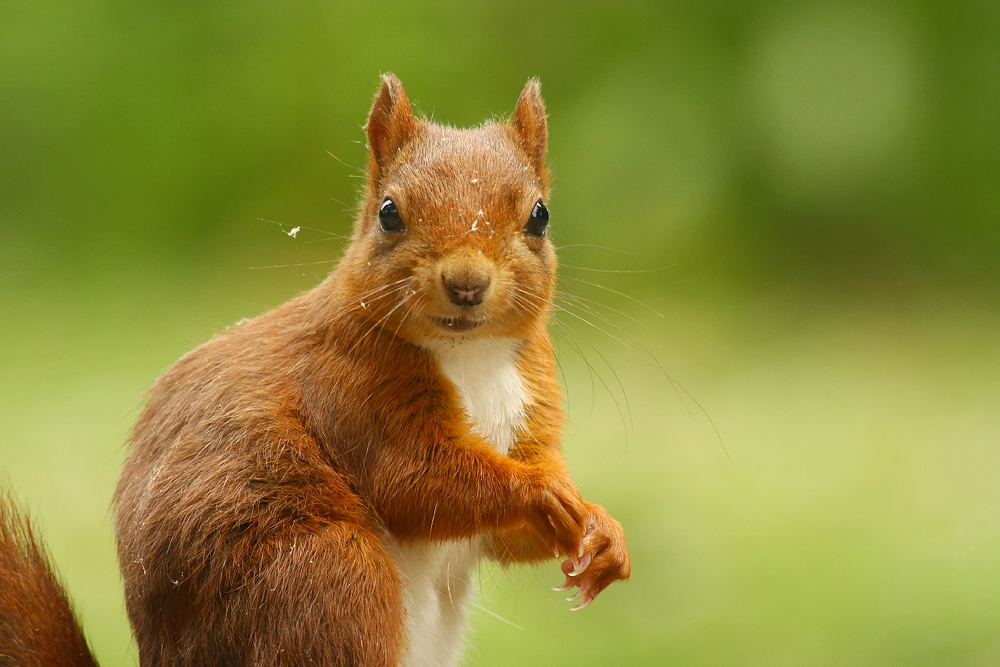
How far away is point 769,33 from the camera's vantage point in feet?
12.1

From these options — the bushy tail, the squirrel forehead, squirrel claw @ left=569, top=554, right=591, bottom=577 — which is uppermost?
the squirrel forehead

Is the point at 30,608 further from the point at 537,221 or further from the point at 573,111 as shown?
the point at 573,111

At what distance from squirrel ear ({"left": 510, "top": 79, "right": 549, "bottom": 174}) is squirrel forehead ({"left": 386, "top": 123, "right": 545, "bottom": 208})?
3 centimetres

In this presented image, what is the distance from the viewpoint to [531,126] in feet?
5.66

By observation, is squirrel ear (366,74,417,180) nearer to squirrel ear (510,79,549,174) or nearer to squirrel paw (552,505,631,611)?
squirrel ear (510,79,549,174)

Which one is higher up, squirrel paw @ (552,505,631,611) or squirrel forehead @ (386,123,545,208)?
squirrel forehead @ (386,123,545,208)

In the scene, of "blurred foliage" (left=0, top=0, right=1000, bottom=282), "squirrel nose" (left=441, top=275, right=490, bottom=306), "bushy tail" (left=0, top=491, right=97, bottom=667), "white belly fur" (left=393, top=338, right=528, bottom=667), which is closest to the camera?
"squirrel nose" (left=441, top=275, right=490, bottom=306)

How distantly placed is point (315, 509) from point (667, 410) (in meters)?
1.97

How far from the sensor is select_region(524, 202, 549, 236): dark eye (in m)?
1.62

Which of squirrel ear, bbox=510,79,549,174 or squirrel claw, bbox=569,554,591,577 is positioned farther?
squirrel ear, bbox=510,79,549,174

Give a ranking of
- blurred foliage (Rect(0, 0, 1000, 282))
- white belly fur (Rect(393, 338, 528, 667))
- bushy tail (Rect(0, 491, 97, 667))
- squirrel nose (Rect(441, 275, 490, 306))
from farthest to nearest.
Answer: blurred foliage (Rect(0, 0, 1000, 282)) < white belly fur (Rect(393, 338, 528, 667)) < bushy tail (Rect(0, 491, 97, 667)) < squirrel nose (Rect(441, 275, 490, 306))

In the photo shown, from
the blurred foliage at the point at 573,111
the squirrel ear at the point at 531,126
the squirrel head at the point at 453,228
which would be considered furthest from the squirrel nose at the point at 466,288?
the blurred foliage at the point at 573,111

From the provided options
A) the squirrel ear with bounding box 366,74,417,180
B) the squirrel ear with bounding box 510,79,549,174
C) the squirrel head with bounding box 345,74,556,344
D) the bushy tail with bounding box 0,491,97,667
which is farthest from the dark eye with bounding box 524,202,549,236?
the bushy tail with bounding box 0,491,97,667

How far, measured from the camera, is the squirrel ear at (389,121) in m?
1.69
